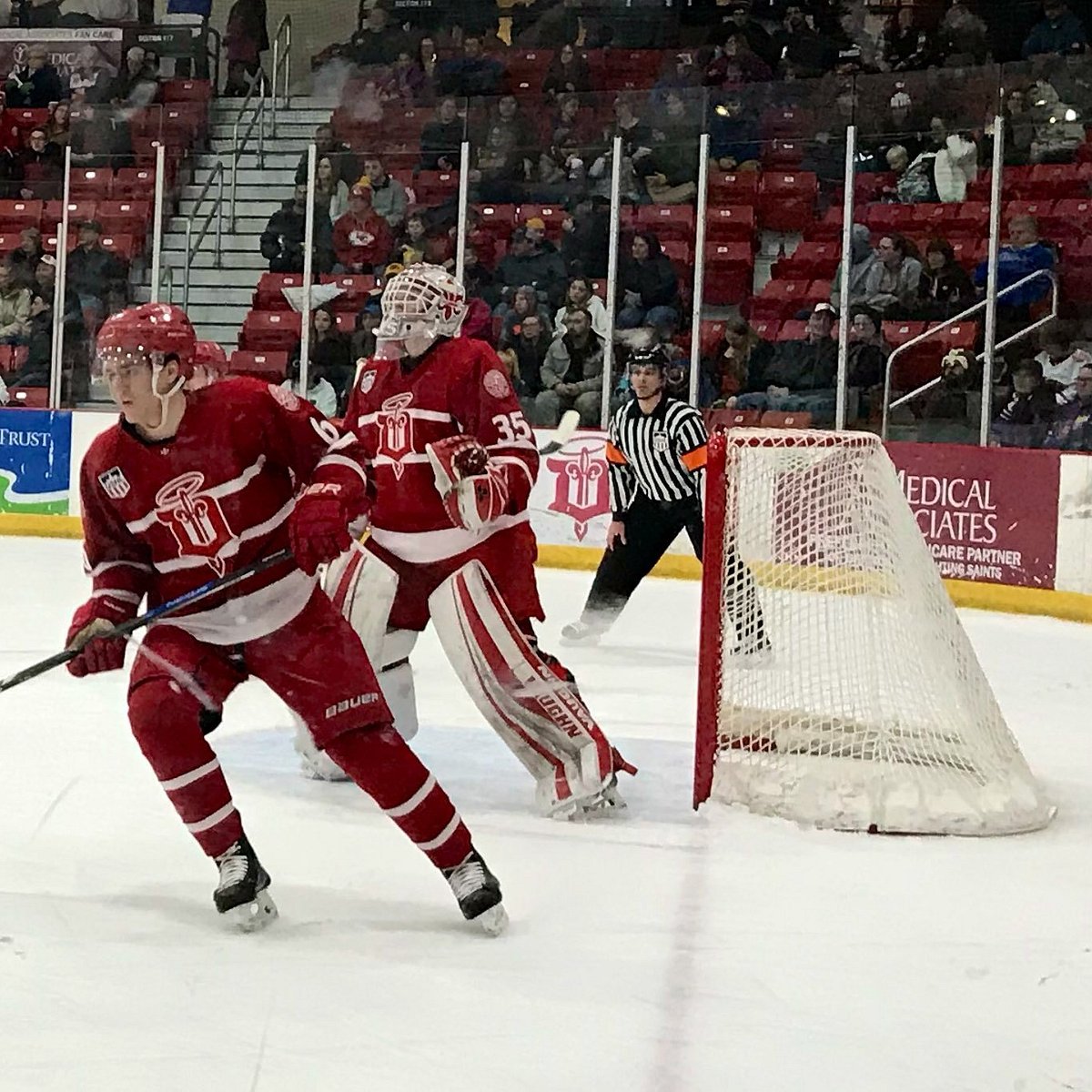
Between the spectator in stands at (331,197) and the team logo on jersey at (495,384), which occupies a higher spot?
the spectator in stands at (331,197)

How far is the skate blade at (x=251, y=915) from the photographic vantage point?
2.36 meters

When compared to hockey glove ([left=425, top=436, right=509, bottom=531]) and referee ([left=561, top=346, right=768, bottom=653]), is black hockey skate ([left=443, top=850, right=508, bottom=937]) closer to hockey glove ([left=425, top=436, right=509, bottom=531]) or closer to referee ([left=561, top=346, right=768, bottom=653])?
hockey glove ([left=425, top=436, right=509, bottom=531])

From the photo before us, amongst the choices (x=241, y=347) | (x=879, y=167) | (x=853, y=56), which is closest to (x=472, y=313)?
(x=241, y=347)

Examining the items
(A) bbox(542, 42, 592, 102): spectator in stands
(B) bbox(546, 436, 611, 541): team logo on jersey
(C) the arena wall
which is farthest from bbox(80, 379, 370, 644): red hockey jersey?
(A) bbox(542, 42, 592, 102): spectator in stands

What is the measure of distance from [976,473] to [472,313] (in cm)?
273

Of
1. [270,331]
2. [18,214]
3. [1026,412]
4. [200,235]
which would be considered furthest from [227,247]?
[1026,412]

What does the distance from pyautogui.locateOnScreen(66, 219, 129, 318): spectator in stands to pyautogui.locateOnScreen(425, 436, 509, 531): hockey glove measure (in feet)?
19.4

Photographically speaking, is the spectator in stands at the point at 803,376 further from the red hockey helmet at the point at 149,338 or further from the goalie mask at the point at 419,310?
the red hockey helmet at the point at 149,338

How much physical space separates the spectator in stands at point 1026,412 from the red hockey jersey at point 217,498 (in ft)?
16.2

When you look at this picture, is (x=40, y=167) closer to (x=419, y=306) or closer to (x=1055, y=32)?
(x=1055, y=32)

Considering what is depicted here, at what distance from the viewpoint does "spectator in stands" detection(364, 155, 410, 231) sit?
27.8 feet

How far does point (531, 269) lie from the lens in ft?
26.9

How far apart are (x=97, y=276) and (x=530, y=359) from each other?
7.86 feet

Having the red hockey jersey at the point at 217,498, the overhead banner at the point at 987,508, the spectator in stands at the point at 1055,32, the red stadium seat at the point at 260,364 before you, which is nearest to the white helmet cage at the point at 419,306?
the red hockey jersey at the point at 217,498
